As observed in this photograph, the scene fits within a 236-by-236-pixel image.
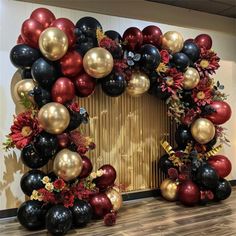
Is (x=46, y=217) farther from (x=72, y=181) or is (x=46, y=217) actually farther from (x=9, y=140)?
(x=9, y=140)

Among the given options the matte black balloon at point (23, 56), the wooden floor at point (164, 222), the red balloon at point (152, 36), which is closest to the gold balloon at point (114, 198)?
the wooden floor at point (164, 222)

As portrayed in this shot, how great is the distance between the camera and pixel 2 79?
3172mm

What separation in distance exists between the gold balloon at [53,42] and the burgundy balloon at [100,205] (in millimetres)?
1463

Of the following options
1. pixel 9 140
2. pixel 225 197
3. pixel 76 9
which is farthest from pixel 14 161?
Answer: pixel 225 197

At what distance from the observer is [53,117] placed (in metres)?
2.73

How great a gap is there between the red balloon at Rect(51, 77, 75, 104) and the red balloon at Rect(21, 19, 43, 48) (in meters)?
0.46

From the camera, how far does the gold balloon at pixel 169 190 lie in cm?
369

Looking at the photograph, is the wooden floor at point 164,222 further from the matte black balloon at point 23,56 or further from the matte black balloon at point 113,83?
the matte black balloon at point 23,56

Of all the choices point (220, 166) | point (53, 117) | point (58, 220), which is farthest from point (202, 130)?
point (58, 220)

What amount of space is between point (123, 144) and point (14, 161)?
4.23 ft

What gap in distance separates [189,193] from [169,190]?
296mm

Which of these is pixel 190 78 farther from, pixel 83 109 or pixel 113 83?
pixel 83 109

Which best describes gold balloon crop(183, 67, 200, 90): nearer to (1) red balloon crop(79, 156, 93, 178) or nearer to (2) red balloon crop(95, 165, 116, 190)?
(2) red balloon crop(95, 165, 116, 190)

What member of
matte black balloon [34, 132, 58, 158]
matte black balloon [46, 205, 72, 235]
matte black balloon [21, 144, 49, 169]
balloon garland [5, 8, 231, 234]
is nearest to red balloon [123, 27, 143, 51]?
balloon garland [5, 8, 231, 234]
